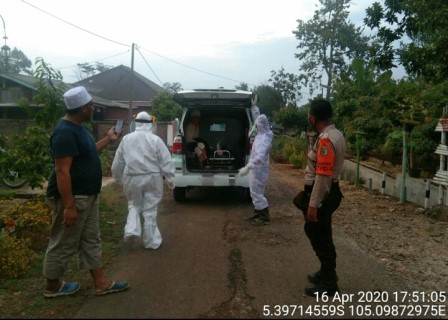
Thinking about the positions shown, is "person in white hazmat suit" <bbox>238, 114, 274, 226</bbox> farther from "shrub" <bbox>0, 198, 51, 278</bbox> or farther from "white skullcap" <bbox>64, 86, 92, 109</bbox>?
"white skullcap" <bbox>64, 86, 92, 109</bbox>

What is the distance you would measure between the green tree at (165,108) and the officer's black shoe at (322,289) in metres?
24.7

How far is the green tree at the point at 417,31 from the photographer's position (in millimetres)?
6328

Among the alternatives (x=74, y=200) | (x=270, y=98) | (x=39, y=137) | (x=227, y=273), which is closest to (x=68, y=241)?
(x=74, y=200)

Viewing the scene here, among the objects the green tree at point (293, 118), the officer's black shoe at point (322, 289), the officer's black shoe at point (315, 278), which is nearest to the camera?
the officer's black shoe at point (322, 289)

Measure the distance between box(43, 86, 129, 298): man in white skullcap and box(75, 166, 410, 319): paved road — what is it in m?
0.39

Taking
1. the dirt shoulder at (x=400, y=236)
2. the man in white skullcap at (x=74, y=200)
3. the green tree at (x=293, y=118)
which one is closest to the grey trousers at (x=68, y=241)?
the man in white skullcap at (x=74, y=200)

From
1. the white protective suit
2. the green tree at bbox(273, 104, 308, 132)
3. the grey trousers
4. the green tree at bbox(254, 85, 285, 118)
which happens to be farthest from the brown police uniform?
the green tree at bbox(254, 85, 285, 118)

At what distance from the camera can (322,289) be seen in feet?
12.6

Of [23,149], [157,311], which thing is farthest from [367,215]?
[23,149]

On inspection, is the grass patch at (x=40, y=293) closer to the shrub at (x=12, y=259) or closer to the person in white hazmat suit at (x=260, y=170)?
the shrub at (x=12, y=259)

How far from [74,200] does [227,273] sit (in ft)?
5.63

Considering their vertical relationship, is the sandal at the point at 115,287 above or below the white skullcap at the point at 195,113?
below

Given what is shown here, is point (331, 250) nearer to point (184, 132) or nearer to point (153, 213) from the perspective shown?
point (153, 213)

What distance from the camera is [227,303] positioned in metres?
3.64
